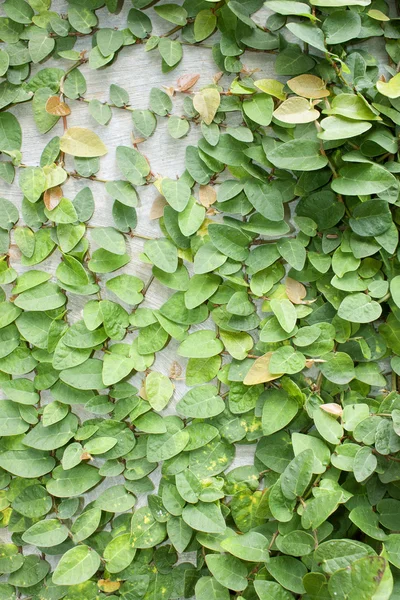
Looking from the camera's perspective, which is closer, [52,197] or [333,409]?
[333,409]

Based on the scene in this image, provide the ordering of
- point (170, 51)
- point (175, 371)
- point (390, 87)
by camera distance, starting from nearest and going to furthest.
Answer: point (390, 87) < point (170, 51) < point (175, 371)

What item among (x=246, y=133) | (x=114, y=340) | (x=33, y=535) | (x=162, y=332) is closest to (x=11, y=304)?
(x=114, y=340)

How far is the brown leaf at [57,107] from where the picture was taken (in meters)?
1.25

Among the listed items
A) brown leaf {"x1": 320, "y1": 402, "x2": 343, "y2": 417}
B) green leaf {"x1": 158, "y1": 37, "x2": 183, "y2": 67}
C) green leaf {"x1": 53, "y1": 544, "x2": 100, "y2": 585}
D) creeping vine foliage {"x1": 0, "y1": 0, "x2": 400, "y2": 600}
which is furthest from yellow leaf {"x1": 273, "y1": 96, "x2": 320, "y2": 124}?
green leaf {"x1": 53, "y1": 544, "x2": 100, "y2": 585}

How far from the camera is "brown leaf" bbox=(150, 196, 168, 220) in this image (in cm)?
126

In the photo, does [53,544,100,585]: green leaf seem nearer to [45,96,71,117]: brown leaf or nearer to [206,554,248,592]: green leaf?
[206,554,248,592]: green leaf

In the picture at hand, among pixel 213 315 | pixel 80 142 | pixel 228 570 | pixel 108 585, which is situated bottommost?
pixel 108 585

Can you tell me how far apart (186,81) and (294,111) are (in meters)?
0.25

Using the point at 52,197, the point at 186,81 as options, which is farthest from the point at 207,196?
the point at 52,197

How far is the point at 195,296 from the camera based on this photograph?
4.08 ft

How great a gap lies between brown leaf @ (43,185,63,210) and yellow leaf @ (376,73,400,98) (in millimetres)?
696

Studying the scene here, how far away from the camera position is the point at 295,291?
1.22 m

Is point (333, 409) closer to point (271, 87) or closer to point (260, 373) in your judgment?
point (260, 373)

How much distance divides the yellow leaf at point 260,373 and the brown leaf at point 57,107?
68 cm
